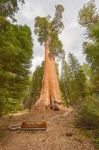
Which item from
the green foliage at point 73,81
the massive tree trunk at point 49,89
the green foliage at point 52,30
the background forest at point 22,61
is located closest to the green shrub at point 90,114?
the background forest at point 22,61

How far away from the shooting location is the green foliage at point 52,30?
3194 cm

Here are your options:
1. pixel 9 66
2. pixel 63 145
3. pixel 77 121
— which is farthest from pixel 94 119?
pixel 9 66

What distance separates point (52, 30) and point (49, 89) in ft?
28.6

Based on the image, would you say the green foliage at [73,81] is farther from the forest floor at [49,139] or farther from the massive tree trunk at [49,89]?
the forest floor at [49,139]

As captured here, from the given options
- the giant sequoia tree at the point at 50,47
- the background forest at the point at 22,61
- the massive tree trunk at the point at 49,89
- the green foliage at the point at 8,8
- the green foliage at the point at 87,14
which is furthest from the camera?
the giant sequoia tree at the point at 50,47

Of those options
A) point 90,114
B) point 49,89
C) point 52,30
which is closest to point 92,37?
point 90,114

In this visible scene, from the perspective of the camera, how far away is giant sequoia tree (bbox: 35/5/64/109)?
96.4 feet

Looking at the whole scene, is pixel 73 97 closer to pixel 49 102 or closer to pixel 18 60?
pixel 49 102

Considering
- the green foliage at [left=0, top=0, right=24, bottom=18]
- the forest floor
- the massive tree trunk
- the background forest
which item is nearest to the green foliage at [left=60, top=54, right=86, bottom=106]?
the massive tree trunk

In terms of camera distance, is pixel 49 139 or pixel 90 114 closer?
pixel 49 139

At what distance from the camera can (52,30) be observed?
33562mm

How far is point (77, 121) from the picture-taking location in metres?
17.2

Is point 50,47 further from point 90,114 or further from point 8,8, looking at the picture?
point 8,8

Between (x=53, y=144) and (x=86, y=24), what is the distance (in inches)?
428
